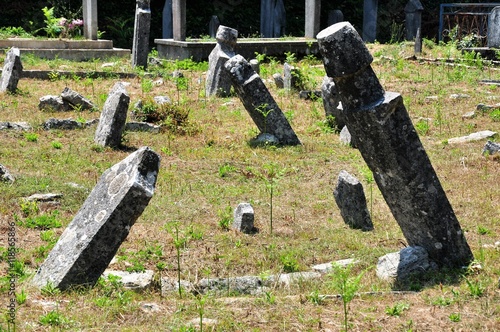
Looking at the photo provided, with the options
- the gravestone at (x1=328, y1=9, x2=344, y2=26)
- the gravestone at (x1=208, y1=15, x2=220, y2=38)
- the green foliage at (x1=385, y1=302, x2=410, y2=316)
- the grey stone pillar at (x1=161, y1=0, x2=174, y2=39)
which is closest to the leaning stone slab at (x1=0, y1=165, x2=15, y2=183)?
the green foliage at (x1=385, y1=302, x2=410, y2=316)

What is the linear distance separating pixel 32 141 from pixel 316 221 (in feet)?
16.6

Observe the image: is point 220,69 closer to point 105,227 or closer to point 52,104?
point 52,104

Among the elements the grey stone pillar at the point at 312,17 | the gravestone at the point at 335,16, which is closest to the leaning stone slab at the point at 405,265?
the grey stone pillar at the point at 312,17

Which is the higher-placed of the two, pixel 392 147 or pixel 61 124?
pixel 392 147

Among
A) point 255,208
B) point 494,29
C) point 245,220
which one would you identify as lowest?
point 255,208

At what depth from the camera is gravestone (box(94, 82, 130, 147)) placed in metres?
11.9

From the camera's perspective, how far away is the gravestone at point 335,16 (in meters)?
26.5

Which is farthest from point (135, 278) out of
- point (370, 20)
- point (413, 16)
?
point (370, 20)

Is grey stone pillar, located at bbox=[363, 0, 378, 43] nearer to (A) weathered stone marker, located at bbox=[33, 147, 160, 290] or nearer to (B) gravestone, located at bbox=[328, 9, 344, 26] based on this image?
(B) gravestone, located at bbox=[328, 9, 344, 26]

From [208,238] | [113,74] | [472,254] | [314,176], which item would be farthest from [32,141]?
[472,254]

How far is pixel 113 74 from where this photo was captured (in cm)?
1797

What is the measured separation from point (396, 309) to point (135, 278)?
2.02 m

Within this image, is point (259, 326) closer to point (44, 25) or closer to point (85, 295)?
point (85, 295)

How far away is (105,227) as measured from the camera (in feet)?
20.2
